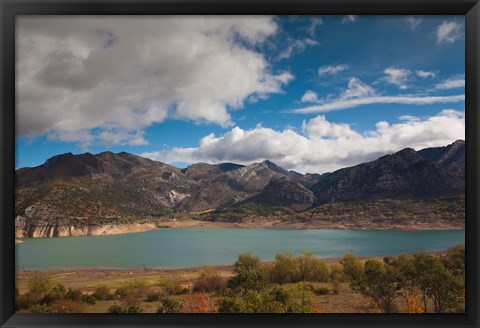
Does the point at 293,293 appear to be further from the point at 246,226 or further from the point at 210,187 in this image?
the point at 246,226

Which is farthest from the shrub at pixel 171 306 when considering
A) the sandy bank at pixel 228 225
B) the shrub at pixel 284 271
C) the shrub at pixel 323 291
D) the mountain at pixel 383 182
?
the mountain at pixel 383 182

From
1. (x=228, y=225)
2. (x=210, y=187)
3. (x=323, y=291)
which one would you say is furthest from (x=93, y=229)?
(x=323, y=291)

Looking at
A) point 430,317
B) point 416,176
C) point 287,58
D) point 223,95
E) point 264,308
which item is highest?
point 287,58

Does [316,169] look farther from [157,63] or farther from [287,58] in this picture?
[157,63]

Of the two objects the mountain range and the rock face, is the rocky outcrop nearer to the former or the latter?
the mountain range

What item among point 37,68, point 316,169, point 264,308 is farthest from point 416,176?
point 37,68
